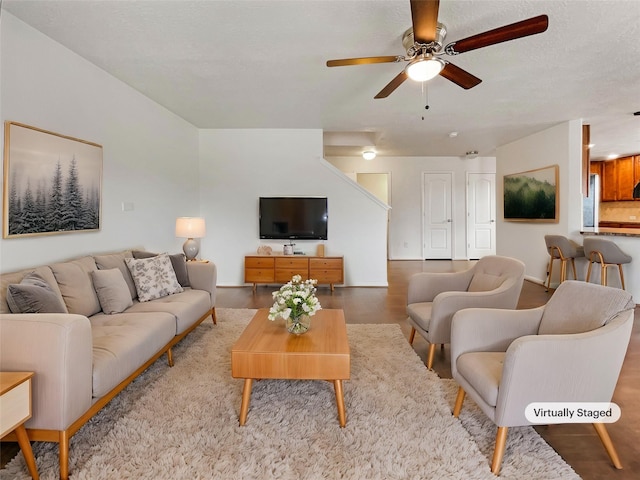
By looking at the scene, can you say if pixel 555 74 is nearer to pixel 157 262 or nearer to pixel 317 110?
pixel 317 110

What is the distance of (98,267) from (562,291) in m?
3.29

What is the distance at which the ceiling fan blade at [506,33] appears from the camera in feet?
6.09

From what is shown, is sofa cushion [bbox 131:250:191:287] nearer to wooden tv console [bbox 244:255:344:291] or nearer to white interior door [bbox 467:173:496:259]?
wooden tv console [bbox 244:255:344:291]

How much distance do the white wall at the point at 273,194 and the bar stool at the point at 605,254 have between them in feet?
8.89

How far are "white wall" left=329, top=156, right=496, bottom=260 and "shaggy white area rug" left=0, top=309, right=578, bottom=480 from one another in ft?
20.6

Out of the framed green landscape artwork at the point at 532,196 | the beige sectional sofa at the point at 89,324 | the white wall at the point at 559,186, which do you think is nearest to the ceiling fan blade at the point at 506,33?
the beige sectional sofa at the point at 89,324

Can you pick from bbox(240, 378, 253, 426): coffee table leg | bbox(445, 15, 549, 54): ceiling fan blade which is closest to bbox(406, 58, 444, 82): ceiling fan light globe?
bbox(445, 15, 549, 54): ceiling fan blade

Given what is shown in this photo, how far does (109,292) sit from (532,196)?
6.24 metres

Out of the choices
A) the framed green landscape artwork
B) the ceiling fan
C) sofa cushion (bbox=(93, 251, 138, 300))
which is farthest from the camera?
the framed green landscape artwork

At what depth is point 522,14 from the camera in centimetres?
233

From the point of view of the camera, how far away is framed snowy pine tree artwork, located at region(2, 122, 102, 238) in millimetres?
2312

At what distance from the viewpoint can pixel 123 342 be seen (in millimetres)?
1981

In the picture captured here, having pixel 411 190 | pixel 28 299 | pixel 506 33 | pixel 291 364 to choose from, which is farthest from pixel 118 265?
pixel 411 190

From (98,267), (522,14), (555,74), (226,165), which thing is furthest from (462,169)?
(98,267)
